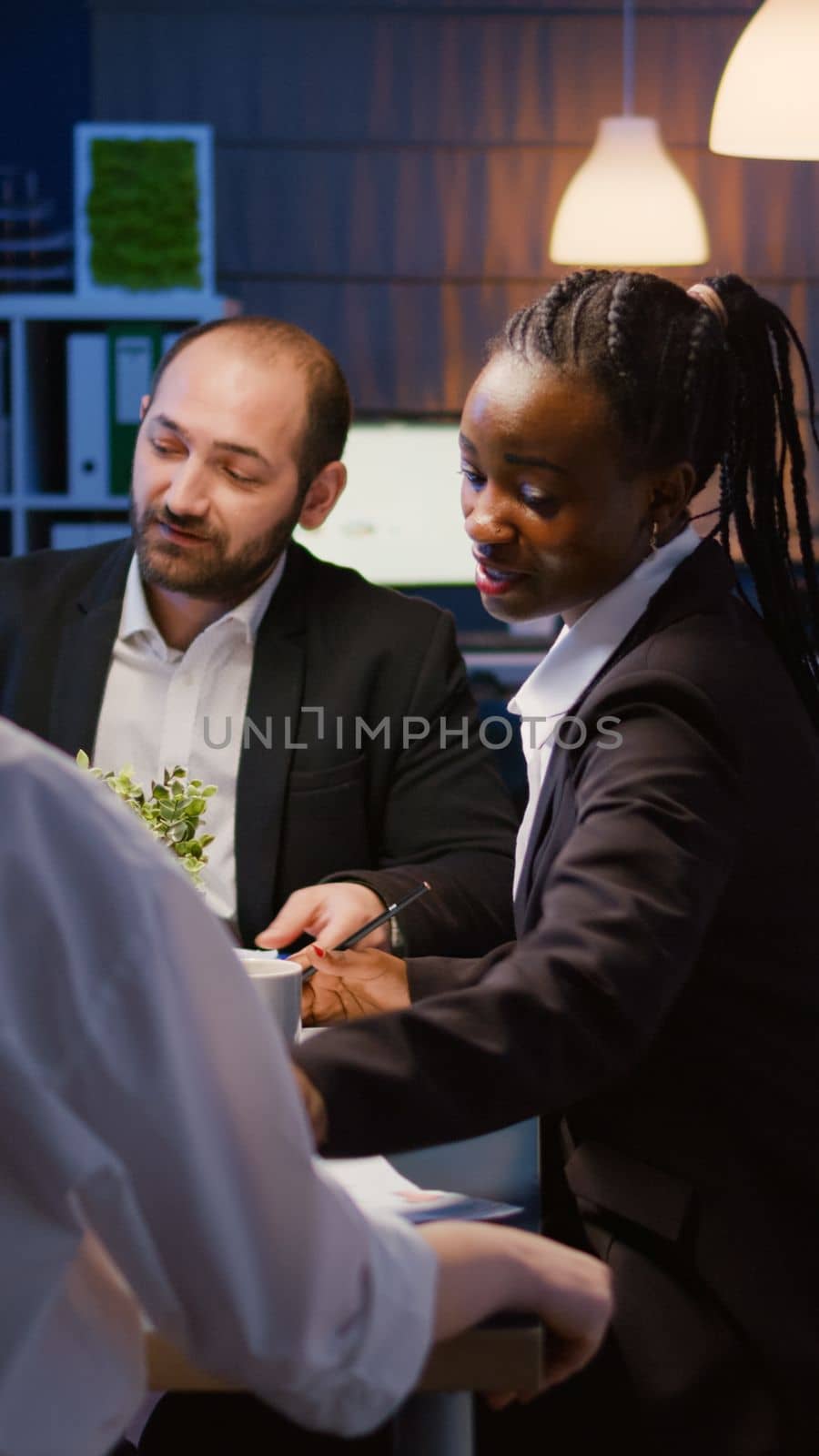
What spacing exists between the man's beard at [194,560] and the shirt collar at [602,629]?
2.55 feet

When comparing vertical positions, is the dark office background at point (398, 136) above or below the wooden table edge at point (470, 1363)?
above

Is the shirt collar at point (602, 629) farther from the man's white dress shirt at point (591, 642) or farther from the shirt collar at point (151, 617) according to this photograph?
the shirt collar at point (151, 617)

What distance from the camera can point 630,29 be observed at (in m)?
4.97

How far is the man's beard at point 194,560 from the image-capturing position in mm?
2012

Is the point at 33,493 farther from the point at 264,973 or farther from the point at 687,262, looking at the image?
the point at 264,973

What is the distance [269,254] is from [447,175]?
1.83 ft

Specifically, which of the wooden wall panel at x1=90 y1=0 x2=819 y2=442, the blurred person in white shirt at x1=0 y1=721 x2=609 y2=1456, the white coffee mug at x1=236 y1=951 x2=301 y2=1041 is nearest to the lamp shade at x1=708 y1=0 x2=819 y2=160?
the white coffee mug at x1=236 y1=951 x2=301 y2=1041

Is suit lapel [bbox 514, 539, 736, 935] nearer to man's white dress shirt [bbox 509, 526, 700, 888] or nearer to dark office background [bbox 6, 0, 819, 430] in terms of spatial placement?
man's white dress shirt [bbox 509, 526, 700, 888]

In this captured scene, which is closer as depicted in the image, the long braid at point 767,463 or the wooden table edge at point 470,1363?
the wooden table edge at point 470,1363

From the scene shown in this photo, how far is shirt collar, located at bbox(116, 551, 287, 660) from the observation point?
2059mm

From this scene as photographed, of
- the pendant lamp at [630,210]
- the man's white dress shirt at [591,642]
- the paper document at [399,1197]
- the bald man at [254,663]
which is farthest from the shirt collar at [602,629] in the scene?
the pendant lamp at [630,210]

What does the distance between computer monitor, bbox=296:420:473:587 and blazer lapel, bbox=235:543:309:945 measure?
7.99ft

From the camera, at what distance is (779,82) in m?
2.36

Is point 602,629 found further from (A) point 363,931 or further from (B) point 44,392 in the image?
(B) point 44,392
